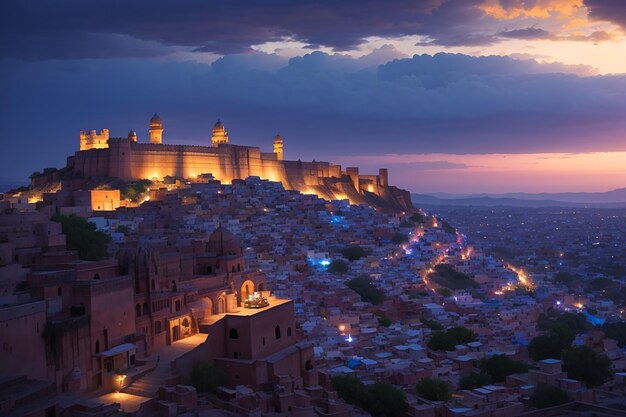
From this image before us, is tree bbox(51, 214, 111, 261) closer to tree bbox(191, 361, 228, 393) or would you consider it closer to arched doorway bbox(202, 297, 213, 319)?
arched doorway bbox(202, 297, 213, 319)

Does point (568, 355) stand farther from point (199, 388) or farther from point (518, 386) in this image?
point (199, 388)

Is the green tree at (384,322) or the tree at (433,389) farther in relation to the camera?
the green tree at (384,322)

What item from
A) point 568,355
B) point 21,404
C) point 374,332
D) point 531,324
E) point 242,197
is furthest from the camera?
point 242,197

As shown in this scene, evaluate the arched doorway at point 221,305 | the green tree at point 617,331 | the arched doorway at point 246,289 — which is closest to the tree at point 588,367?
the green tree at point 617,331

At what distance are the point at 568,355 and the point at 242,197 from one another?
26.0m

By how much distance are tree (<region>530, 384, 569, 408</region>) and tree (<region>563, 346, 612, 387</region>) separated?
2.51m

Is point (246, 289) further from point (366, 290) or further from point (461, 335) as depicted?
point (366, 290)

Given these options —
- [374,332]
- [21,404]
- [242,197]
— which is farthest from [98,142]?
[21,404]

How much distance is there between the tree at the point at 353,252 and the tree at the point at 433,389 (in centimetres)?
1935

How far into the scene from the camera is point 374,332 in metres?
23.9

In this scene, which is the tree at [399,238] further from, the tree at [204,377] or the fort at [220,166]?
the tree at [204,377]

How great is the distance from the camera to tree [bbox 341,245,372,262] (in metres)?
37.9

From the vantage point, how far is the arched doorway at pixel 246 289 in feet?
69.4

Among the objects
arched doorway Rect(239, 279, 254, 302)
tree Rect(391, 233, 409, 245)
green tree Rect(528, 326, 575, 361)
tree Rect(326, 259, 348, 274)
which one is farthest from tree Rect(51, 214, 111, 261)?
tree Rect(391, 233, 409, 245)
